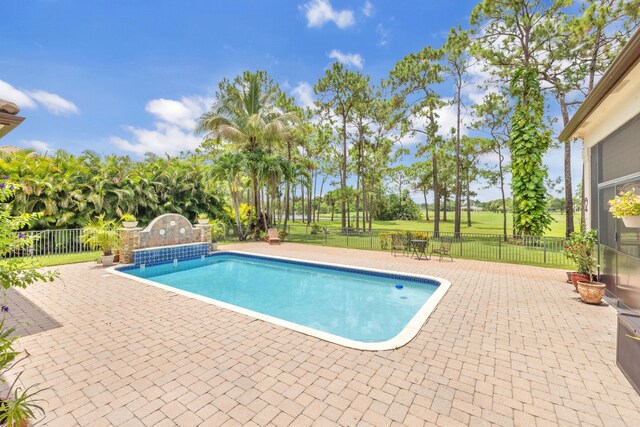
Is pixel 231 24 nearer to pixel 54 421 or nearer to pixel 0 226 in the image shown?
pixel 0 226

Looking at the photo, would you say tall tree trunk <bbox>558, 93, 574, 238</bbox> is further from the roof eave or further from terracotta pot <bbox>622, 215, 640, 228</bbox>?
terracotta pot <bbox>622, 215, 640, 228</bbox>

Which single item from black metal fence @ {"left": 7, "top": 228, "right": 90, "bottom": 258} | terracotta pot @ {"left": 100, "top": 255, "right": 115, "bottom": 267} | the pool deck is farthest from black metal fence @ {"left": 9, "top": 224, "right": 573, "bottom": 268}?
the pool deck

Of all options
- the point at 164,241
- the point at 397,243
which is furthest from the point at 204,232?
the point at 397,243

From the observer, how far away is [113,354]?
3.88m

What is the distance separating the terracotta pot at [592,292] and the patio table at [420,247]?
5.78 metres

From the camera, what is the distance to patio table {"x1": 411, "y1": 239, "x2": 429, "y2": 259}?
38.6 feet

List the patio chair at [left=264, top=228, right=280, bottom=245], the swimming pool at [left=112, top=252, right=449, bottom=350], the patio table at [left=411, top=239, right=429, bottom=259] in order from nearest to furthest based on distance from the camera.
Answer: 1. the swimming pool at [left=112, top=252, right=449, bottom=350]
2. the patio table at [left=411, top=239, right=429, bottom=259]
3. the patio chair at [left=264, top=228, right=280, bottom=245]

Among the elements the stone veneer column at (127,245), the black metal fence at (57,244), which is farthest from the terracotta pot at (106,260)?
the black metal fence at (57,244)

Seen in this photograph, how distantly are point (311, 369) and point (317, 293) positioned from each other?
15.7 feet

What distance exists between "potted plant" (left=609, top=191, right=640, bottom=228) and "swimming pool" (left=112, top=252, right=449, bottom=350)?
3529 millimetres

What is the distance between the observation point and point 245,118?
17.4 meters

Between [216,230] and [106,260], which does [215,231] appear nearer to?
[216,230]

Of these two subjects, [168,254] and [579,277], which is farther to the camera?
[168,254]

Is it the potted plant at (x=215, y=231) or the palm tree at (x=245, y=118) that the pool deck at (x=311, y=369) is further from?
the palm tree at (x=245, y=118)
